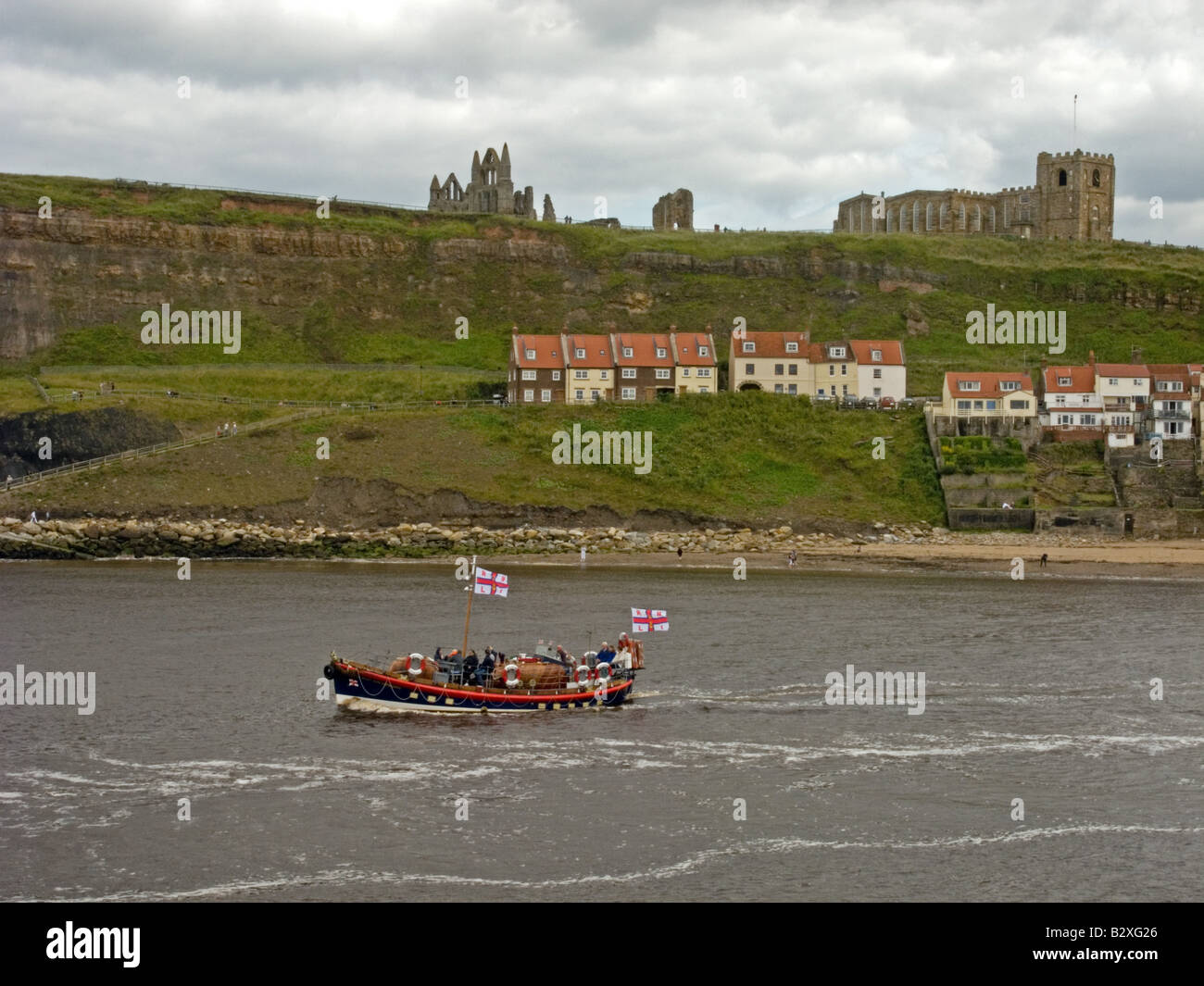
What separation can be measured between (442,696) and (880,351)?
79.7 m

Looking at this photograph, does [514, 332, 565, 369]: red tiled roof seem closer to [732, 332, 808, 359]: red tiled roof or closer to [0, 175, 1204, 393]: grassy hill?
[732, 332, 808, 359]: red tiled roof

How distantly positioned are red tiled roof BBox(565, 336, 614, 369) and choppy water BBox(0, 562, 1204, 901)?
1963 inches

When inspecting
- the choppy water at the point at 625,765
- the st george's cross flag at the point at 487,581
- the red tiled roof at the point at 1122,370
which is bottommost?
the choppy water at the point at 625,765

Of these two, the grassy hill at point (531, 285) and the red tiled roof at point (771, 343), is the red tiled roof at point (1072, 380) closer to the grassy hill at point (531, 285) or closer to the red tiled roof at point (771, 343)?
the grassy hill at point (531, 285)

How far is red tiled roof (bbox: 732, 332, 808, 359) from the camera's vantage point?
392 feet

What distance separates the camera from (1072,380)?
110750mm

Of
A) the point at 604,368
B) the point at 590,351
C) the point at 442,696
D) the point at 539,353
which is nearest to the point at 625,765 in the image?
the point at 442,696

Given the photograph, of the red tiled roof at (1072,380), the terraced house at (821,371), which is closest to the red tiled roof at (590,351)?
the terraced house at (821,371)

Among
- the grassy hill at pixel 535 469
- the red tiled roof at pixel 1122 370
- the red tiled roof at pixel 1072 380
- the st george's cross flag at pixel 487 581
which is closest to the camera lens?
the st george's cross flag at pixel 487 581

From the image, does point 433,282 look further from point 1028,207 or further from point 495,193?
point 1028,207

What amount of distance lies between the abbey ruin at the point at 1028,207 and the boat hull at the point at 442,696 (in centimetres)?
13516

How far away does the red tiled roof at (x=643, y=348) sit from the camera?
118m

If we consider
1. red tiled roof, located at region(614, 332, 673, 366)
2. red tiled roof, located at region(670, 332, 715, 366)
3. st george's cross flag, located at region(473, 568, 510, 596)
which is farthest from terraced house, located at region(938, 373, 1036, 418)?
st george's cross flag, located at region(473, 568, 510, 596)
